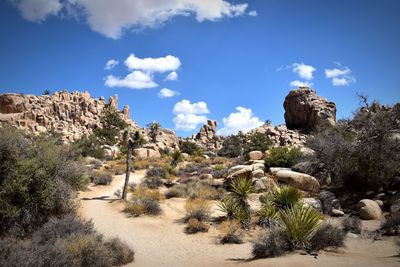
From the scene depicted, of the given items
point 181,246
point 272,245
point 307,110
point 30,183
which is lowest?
point 181,246

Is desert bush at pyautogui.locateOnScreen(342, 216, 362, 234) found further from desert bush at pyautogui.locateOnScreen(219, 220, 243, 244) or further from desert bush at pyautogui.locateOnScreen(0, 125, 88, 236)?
desert bush at pyautogui.locateOnScreen(0, 125, 88, 236)

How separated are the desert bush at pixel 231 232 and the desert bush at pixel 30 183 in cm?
661

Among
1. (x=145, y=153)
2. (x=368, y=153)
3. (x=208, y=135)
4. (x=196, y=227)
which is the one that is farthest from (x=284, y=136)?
(x=196, y=227)

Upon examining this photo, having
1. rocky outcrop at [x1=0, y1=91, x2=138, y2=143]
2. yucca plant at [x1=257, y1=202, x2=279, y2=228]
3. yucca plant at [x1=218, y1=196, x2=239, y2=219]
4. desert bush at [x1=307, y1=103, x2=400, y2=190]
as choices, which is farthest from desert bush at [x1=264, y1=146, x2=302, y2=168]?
rocky outcrop at [x1=0, y1=91, x2=138, y2=143]

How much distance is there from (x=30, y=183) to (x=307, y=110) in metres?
57.8

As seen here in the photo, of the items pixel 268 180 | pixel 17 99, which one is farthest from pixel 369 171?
pixel 17 99

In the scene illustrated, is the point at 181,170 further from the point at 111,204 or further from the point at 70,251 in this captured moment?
the point at 70,251

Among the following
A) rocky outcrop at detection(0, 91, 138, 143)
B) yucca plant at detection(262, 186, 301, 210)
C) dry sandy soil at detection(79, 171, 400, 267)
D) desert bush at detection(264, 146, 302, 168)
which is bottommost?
dry sandy soil at detection(79, 171, 400, 267)

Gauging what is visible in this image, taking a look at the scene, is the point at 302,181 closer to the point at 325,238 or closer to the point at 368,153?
the point at 368,153

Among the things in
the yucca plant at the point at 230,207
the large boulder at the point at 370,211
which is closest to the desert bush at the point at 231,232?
the yucca plant at the point at 230,207

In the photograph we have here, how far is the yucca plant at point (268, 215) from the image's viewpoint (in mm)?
13898

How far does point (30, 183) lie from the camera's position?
476 inches

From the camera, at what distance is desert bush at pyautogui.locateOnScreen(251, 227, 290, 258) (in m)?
9.09

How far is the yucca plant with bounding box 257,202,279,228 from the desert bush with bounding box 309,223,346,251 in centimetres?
346
